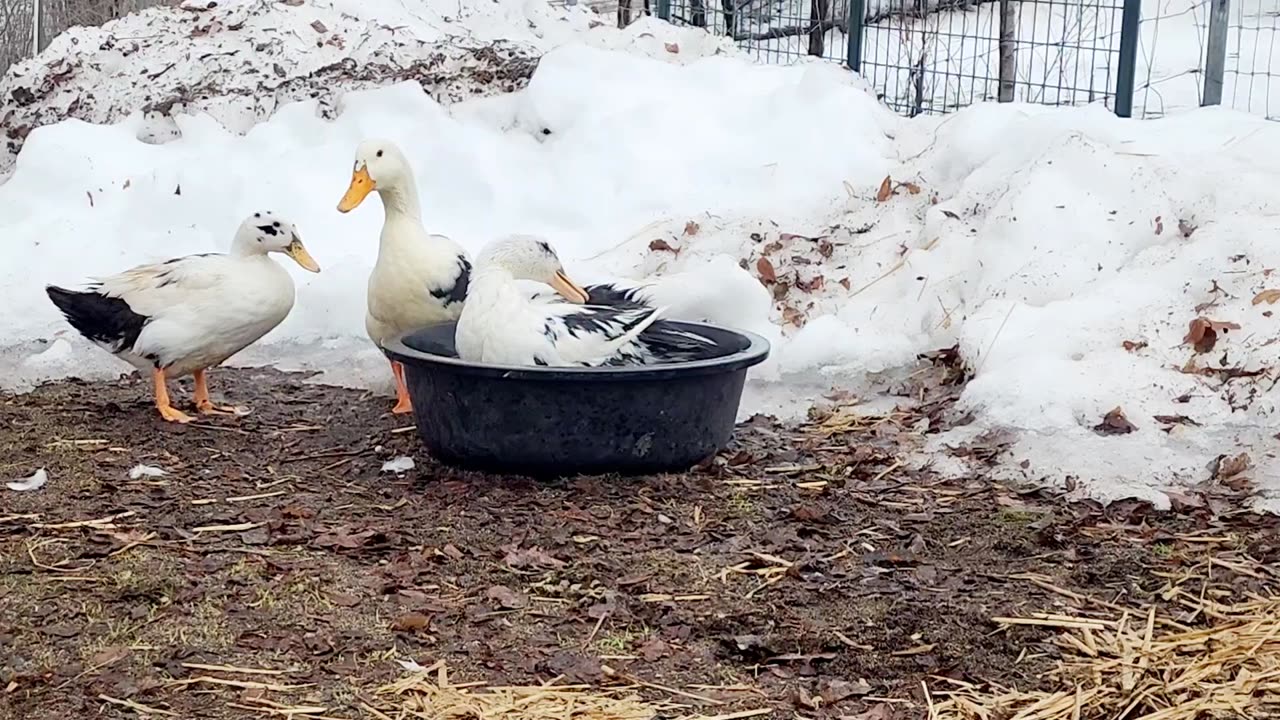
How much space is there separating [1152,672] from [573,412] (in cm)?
183

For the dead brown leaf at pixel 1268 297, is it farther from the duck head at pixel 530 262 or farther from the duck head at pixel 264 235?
the duck head at pixel 264 235

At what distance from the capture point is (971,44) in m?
9.31

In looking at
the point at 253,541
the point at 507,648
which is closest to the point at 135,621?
the point at 253,541

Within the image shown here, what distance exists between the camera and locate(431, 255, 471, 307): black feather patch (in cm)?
526

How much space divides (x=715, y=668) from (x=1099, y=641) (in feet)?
2.86

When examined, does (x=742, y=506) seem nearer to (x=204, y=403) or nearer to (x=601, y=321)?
(x=601, y=321)

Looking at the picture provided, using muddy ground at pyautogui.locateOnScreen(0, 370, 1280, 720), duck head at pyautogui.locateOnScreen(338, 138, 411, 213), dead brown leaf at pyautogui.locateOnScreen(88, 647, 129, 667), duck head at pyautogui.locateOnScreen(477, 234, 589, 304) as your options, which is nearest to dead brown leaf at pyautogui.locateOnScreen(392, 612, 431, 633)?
muddy ground at pyautogui.locateOnScreen(0, 370, 1280, 720)

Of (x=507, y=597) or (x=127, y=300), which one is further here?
(x=127, y=300)

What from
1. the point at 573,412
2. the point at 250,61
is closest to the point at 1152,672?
the point at 573,412

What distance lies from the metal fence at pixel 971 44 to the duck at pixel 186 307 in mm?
4614

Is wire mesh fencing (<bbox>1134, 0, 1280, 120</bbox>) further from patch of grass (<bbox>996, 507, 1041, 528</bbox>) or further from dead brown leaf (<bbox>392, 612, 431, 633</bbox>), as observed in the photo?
dead brown leaf (<bbox>392, 612, 431, 633</bbox>)

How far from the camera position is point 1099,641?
10.9 ft

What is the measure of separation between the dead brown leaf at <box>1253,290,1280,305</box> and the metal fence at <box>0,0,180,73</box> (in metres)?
8.04

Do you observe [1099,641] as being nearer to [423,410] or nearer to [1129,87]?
[423,410]
